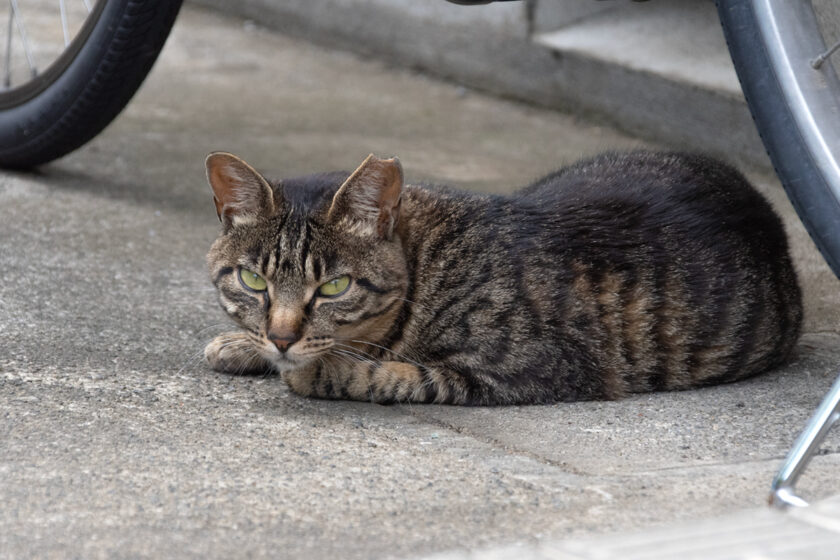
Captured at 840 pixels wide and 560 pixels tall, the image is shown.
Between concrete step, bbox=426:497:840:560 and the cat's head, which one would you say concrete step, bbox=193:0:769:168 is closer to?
the cat's head

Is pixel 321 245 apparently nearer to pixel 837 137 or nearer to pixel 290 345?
pixel 290 345

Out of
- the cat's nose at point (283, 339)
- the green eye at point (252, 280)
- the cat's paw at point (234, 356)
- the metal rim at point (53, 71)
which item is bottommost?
the cat's paw at point (234, 356)

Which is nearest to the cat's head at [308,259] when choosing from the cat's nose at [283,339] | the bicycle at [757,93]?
the cat's nose at [283,339]

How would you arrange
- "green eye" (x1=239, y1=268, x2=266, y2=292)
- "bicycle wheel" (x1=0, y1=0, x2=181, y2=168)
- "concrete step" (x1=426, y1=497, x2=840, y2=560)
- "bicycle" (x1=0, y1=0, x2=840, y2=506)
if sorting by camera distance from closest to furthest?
"concrete step" (x1=426, y1=497, x2=840, y2=560)
"bicycle" (x1=0, y1=0, x2=840, y2=506)
"green eye" (x1=239, y1=268, x2=266, y2=292)
"bicycle wheel" (x1=0, y1=0, x2=181, y2=168)

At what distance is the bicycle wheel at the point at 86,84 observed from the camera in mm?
3473

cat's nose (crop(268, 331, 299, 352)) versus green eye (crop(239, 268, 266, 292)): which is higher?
green eye (crop(239, 268, 266, 292))

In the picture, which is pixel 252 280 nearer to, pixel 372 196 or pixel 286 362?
pixel 286 362

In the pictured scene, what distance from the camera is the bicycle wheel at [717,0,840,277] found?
2320 millimetres

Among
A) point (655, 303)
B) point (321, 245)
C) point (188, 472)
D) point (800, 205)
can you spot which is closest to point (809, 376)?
point (655, 303)

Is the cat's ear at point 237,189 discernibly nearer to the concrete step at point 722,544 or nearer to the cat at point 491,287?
the cat at point 491,287

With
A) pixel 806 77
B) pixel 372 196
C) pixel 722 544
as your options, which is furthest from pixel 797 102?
pixel 722 544

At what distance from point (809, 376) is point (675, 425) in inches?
22.1

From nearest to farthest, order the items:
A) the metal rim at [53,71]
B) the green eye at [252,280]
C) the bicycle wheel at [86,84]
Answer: the green eye at [252,280]
the bicycle wheel at [86,84]
the metal rim at [53,71]

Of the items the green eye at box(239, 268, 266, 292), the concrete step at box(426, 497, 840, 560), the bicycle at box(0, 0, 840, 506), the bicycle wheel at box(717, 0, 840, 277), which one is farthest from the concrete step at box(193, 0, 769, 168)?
the concrete step at box(426, 497, 840, 560)
